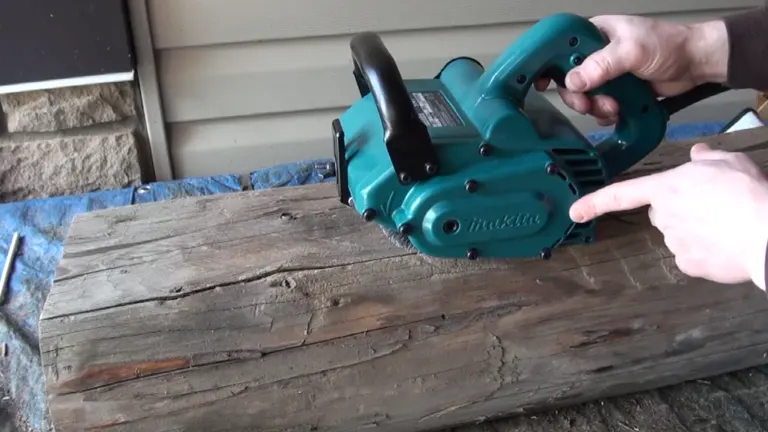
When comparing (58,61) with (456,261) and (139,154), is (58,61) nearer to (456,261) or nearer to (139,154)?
(139,154)

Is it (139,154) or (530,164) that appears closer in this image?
(530,164)

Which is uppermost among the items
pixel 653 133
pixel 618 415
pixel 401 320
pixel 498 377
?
pixel 653 133

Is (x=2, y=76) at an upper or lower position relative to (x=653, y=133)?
lower

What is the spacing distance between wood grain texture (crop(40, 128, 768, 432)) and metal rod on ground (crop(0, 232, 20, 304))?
1.90 ft

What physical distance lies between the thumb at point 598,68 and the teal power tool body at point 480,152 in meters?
0.02

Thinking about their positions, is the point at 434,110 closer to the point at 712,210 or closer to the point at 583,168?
the point at 583,168

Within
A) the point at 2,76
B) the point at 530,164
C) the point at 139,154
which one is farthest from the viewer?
the point at 139,154

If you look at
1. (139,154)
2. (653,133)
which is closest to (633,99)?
(653,133)

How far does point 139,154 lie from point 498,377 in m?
1.38

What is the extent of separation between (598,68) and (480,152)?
0.25 m

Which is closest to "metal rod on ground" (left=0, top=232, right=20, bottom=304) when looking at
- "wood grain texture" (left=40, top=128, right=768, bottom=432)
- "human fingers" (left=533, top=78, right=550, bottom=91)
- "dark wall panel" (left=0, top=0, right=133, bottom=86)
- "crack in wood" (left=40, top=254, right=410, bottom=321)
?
"dark wall panel" (left=0, top=0, right=133, bottom=86)

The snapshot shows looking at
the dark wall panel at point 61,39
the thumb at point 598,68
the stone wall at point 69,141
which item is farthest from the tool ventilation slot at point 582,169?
the stone wall at point 69,141

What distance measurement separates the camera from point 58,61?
1.89 metres

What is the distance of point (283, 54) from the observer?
2150mm
